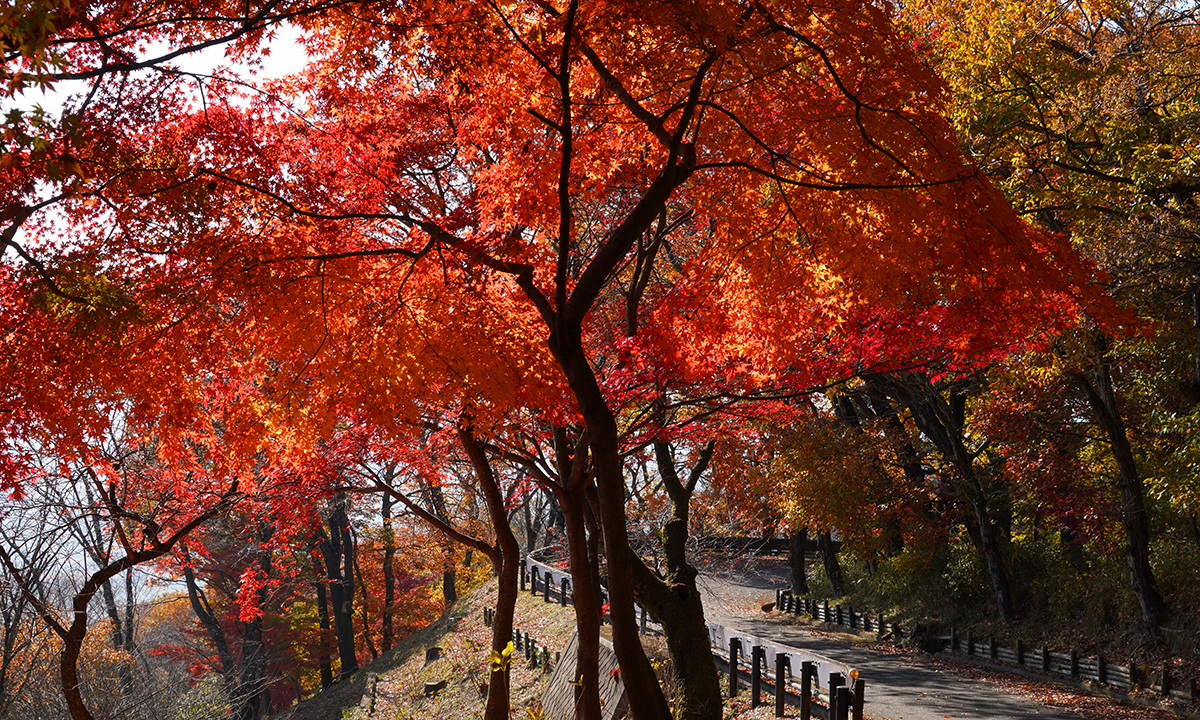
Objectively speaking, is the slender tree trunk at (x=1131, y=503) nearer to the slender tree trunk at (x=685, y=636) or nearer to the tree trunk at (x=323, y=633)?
the slender tree trunk at (x=685, y=636)

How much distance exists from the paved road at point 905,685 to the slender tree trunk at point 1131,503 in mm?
2789

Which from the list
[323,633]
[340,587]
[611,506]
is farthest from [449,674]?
[611,506]

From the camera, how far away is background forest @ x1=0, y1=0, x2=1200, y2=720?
5746 millimetres

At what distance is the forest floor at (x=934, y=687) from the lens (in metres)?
12.0

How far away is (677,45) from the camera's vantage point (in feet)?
18.7

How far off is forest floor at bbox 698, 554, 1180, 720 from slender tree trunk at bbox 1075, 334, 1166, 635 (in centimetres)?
192

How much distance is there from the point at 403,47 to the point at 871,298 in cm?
495

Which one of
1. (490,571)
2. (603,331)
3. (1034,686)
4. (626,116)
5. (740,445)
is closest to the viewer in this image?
(626,116)

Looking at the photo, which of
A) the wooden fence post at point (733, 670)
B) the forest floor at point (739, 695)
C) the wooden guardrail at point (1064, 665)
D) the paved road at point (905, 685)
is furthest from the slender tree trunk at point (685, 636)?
the wooden guardrail at point (1064, 665)

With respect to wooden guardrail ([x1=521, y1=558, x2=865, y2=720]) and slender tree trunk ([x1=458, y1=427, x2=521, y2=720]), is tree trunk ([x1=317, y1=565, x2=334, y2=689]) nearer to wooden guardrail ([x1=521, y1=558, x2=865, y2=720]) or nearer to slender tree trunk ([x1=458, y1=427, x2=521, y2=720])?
wooden guardrail ([x1=521, y1=558, x2=865, y2=720])

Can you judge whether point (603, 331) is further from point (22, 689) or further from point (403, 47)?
point (22, 689)

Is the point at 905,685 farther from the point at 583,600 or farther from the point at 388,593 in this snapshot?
the point at 388,593

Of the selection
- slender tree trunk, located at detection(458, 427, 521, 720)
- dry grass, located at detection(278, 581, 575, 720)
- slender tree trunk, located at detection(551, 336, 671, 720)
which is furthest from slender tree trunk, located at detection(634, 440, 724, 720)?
dry grass, located at detection(278, 581, 575, 720)

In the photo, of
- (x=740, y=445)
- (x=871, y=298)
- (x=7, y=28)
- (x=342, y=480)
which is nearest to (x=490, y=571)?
(x=740, y=445)
